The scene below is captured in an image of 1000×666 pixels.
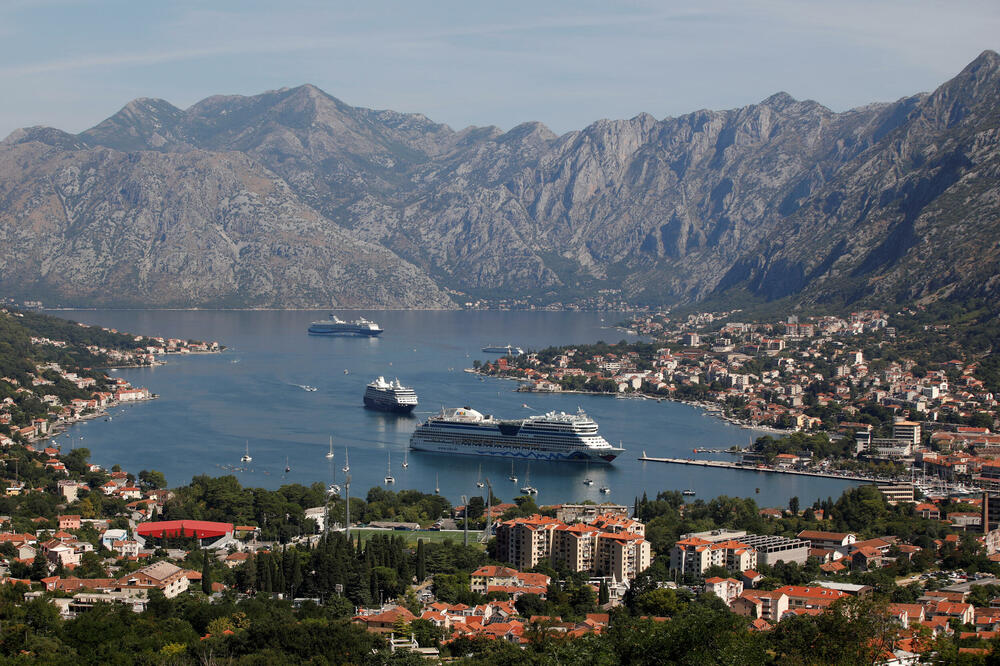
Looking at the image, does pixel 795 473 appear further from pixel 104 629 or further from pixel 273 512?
pixel 104 629

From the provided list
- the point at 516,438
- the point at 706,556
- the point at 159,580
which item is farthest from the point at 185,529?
the point at 516,438

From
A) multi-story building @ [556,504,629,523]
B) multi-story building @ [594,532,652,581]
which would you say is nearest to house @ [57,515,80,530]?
multi-story building @ [556,504,629,523]

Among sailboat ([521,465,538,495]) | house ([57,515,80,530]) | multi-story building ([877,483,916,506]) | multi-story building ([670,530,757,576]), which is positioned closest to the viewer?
multi-story building ([670,530,757,576])

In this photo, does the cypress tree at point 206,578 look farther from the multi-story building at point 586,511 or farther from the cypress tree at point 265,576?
the multi-story building at point 586,511

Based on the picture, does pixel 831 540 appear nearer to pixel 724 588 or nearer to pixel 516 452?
pixel 724 588

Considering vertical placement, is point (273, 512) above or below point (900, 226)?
below

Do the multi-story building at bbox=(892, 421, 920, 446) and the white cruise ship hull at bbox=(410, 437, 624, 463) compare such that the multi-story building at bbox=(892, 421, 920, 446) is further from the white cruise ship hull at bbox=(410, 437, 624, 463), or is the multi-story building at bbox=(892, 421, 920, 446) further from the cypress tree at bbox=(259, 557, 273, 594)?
the cypress tree at bbox=(259, 557, 273, 594)

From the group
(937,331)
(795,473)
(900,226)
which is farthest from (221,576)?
Result: (900,226)
